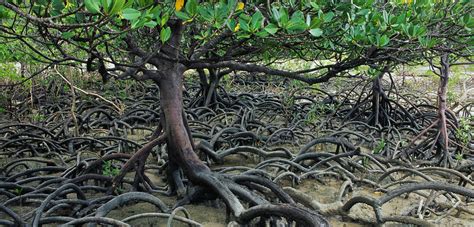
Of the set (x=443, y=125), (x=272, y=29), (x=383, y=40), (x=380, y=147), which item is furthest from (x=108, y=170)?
(x=443, y=125)

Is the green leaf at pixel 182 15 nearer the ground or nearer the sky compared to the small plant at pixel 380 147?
nearer the sky

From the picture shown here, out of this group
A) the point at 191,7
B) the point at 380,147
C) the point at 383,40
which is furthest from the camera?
the point at 380,147

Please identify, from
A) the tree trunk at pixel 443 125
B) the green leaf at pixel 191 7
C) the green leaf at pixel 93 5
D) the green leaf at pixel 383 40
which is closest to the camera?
the green leaf at pixel 93 5

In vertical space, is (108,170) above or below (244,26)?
below

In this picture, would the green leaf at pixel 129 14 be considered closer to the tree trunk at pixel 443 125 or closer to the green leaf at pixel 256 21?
the green leaf at pixel 256 21

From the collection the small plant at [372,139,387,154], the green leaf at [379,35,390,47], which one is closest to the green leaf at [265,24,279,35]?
the green leaf at [379,35,390,47]

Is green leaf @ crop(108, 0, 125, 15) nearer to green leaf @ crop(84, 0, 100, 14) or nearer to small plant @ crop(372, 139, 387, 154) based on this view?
green leaf @ crop(84, 0, 100, 14)

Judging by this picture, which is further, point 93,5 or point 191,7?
point 191,7

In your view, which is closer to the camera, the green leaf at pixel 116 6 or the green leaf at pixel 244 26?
the green leaf at pixel 116 6

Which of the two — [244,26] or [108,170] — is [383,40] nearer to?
[244,26]

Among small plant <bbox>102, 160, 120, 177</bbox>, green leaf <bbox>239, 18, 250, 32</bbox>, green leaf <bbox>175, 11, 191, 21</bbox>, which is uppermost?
green leaf <bbox>175, 11, 191, 21</bbox>

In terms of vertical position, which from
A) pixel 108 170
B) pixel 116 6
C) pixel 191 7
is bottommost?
pixel 108 170

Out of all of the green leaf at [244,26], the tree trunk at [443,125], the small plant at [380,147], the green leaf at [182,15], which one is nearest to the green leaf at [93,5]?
the green leaf at [182,15]

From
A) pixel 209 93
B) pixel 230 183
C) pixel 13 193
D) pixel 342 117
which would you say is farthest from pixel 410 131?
pixel 13 193
